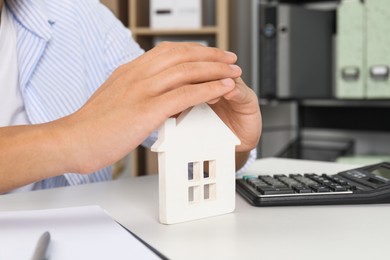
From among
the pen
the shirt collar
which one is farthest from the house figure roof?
the shirt collar

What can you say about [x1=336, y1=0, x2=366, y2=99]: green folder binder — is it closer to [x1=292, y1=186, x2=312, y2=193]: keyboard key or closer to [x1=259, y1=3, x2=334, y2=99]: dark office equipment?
[x1=259, y1=3, x2=334, y2=99]: dark office equipment

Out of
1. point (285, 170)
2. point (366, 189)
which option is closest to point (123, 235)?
point (366, 189)

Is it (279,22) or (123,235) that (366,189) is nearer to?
(123,235)

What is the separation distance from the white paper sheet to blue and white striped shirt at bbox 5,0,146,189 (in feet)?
1.04

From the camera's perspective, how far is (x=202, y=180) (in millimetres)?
521

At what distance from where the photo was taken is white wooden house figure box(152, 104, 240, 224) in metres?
0.50

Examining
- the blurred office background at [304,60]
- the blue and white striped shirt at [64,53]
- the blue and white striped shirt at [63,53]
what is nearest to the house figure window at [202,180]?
the blue and white striped shirt at [64,53]

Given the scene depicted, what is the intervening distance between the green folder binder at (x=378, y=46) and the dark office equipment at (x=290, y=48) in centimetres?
26

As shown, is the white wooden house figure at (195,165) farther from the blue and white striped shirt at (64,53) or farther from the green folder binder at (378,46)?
the green folder binder at (378,46)

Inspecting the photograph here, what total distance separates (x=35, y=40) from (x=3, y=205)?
0.38 meters

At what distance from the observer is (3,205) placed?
620 millimetres

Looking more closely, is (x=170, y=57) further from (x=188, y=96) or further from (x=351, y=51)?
(x=351, y=51)

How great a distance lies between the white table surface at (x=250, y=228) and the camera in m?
0.42

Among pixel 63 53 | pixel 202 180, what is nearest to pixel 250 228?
pixel 202 180
